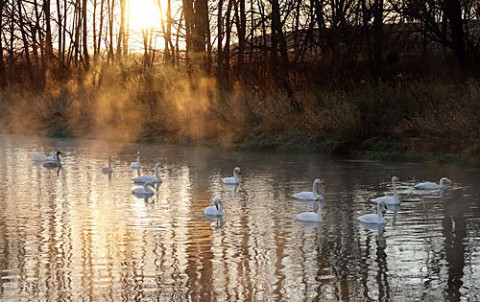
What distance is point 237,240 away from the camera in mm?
12523

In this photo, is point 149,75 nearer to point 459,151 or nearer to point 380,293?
point 459,151

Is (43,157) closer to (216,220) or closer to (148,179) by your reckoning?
(148,179)

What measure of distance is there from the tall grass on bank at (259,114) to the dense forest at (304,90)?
41 millimetres

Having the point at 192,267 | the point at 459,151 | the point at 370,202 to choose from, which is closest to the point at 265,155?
the point at 459,151

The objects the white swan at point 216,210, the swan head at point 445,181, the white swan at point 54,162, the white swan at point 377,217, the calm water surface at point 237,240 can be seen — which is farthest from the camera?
the white swan at point 54,162

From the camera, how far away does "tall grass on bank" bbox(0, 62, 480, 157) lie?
77.3 ft

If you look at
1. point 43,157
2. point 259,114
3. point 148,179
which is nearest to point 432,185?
point 148,179

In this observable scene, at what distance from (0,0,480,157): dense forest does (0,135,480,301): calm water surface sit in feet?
10.8

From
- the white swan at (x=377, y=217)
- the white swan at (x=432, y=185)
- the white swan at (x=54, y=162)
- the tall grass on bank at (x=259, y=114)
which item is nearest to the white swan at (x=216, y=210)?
the white swan at (x=377, y=217)

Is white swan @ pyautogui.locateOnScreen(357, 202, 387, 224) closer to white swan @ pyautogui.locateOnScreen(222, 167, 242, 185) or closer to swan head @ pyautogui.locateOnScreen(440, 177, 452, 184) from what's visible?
swan head @ pyautogui.locateOnScreen(440, 177, 452, 184)

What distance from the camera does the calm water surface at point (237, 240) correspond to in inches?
384

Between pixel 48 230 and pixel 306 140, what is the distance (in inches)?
533

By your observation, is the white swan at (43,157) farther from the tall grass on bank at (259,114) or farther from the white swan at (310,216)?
the white swan at (310,216)

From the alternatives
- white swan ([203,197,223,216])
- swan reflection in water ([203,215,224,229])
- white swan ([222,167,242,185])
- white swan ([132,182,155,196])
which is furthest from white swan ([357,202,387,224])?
white swan ([222,167,242,185])
